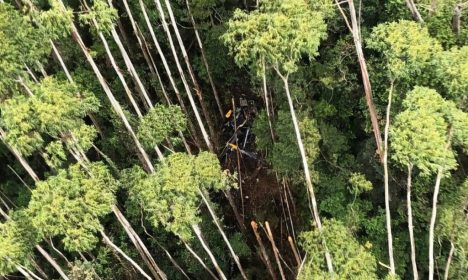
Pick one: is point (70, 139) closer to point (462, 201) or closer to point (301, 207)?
point (301, 207)

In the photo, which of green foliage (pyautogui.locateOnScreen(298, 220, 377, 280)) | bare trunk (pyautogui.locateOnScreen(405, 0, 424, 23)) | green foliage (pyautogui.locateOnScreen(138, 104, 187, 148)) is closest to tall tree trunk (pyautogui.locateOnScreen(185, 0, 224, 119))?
green foliage (pyautogui.locateOnScreen(138, 104, 187, 148))

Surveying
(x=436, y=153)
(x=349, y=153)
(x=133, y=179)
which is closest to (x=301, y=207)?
(x=349, y=153)

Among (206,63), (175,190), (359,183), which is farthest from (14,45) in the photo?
(359,183)

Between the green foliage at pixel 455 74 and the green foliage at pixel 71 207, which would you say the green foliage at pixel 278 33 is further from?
the green foliage at pixel 71 207

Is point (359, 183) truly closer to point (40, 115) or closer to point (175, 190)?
point (175, 190)

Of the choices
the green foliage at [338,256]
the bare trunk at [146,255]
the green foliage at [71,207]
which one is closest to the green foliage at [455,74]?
the green foliage at [338,256]
